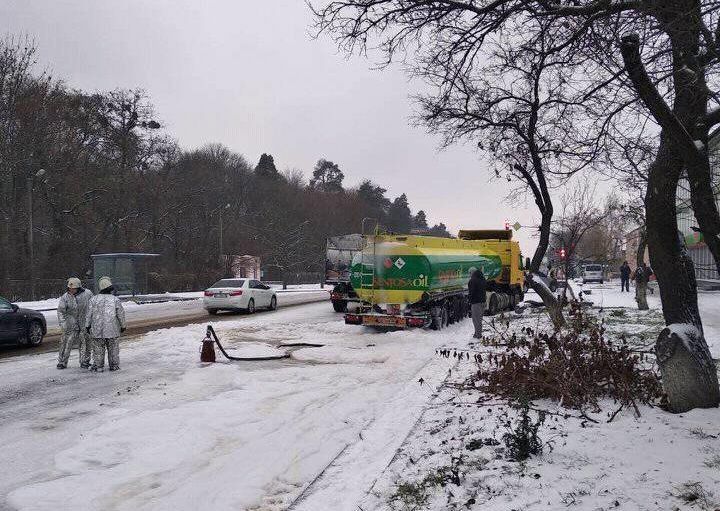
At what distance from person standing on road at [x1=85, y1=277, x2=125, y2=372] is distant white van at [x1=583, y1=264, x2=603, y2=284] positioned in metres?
51.0

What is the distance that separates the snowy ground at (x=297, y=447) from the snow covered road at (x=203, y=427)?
2cm

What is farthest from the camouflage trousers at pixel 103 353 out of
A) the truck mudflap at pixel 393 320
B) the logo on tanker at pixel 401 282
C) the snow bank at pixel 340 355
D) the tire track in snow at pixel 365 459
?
the logo on tanker at pixel 401 282

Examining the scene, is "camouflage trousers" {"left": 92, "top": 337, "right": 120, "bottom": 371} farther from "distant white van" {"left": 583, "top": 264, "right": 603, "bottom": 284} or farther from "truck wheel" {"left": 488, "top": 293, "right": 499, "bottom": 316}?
"distant white van" {"left": 583, "top": 264, "right": 603, "bottom": 284}

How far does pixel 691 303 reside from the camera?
6414mm

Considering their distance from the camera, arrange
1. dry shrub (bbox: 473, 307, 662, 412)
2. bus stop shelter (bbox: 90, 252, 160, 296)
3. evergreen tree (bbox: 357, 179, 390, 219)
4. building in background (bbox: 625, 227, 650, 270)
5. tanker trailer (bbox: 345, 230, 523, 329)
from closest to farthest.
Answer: dry shrub (bbox: 473, 307, 662, 412) < tanker trailer (bbox: 345, 230, 523, 329) < building in background (bbox: 625, 227, 650, 270) < bus stop shelter (bbox: 90, 252, 160, 296) < evergreen tree (bbox: 357, 179, 390, 219)

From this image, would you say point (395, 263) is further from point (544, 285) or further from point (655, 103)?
point (655, 103)

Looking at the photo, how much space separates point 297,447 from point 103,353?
6357 millimetres

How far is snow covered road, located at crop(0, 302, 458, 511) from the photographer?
532 centimetres

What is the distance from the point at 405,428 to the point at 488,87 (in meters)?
9.71

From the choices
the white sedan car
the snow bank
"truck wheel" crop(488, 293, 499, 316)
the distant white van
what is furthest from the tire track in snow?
the distant white van

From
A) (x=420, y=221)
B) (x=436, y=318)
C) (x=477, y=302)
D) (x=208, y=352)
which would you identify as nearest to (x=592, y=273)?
(x=436, y=318)

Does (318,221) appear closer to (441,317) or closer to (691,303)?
(441,317)

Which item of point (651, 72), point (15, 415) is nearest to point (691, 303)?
point (651, 72)

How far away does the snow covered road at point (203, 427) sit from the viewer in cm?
532
